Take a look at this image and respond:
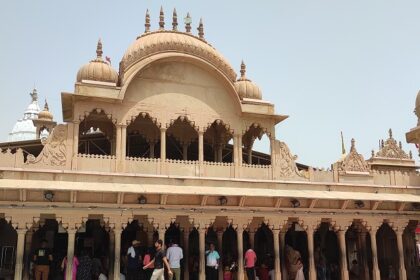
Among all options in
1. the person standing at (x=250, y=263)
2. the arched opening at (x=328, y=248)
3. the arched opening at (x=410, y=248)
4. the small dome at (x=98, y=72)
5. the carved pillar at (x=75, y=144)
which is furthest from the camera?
the arched opening at (x=410, y=248)

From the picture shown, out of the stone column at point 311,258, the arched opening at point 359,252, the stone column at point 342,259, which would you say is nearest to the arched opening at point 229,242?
the stone column at point 311,258

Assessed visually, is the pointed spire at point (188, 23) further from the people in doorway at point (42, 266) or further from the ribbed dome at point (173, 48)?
the people in doorway at point (42, 266)

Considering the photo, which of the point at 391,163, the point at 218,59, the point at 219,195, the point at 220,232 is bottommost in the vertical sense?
the point at 220,232

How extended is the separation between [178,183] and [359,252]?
855cm

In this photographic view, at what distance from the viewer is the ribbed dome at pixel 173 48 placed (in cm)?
1655

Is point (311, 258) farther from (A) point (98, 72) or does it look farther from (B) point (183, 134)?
(A) point (98, 72)

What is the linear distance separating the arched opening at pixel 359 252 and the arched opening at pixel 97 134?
32.2 feet

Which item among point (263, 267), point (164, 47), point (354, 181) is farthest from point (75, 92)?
point (354, 181)

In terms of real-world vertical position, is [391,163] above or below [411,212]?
above

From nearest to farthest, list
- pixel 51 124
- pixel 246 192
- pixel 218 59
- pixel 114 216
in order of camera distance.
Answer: pixel 114 216 → pixel 246 192 → pixel 218 59 → pixel 51 124

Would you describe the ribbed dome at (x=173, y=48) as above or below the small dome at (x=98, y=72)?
above

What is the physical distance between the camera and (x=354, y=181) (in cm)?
1862

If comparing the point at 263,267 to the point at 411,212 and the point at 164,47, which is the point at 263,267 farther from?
the point at 164,47

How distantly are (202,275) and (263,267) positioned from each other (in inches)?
101
